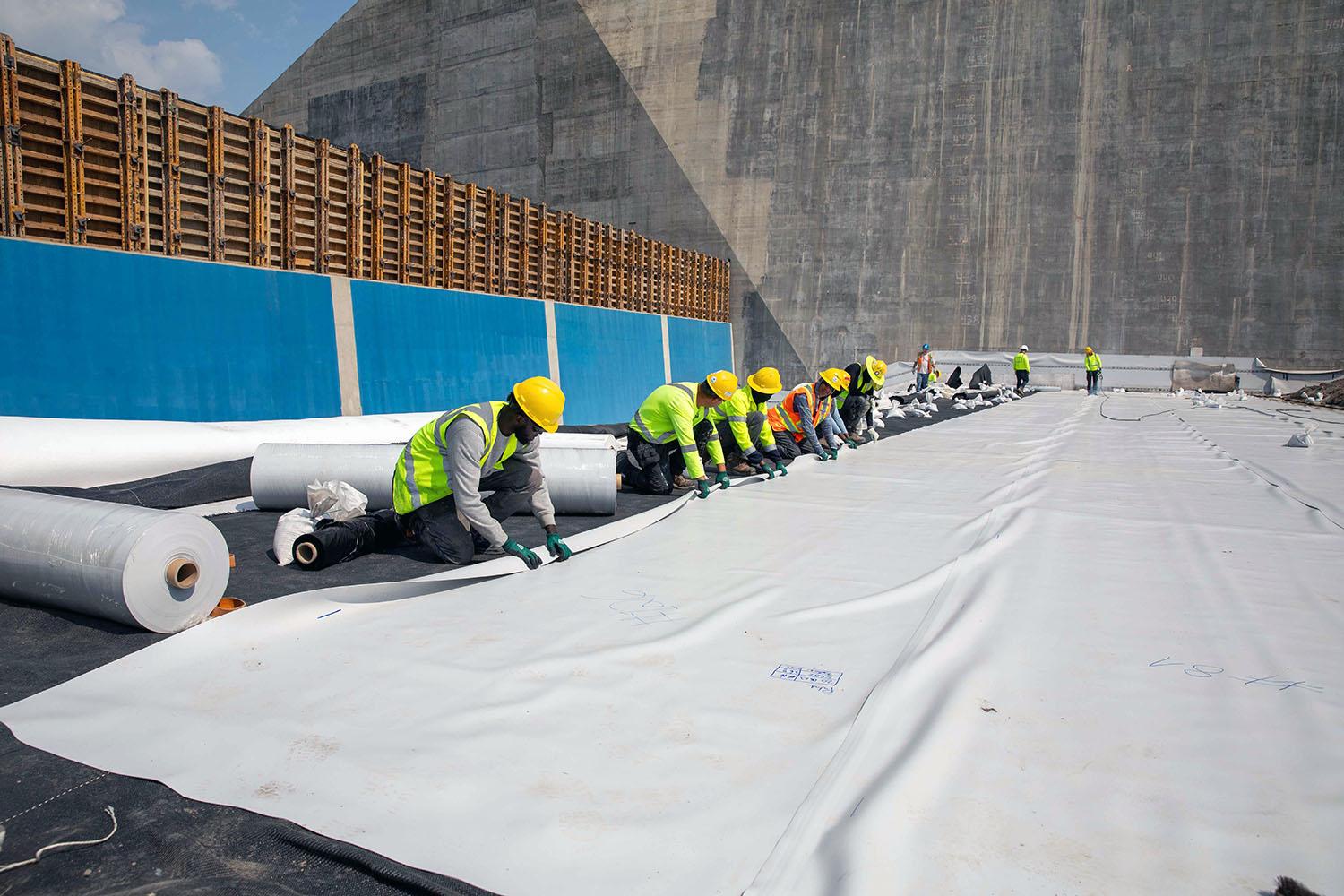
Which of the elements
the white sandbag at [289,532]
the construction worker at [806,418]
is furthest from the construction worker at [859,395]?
the white sandbag at [289,532]

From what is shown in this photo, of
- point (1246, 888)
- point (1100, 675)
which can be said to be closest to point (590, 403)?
point (1100, 675)

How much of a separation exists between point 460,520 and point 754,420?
11.6 ft

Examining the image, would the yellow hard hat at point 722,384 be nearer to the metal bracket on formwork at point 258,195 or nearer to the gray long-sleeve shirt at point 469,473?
the gray long-sleeve shirt at point 469,473

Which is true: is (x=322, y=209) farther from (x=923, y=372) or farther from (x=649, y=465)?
(x=923, y=372)

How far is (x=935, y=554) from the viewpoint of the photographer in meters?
4.17

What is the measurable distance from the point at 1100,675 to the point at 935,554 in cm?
156

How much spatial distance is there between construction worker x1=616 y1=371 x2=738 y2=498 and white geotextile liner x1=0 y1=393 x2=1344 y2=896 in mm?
2159

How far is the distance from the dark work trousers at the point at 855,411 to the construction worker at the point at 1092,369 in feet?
38.6

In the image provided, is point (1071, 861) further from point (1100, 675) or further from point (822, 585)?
point (822, 585)

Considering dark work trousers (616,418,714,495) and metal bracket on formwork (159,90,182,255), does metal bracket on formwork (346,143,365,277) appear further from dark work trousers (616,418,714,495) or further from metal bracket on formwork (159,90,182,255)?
dark work trousers (616,418,714,495)

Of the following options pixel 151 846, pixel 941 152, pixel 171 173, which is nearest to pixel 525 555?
pixel 151 846

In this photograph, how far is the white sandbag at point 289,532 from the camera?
4.26 meters

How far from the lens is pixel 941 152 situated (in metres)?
21.1

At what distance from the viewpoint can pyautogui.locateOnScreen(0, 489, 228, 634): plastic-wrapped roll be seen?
2.95 meters
